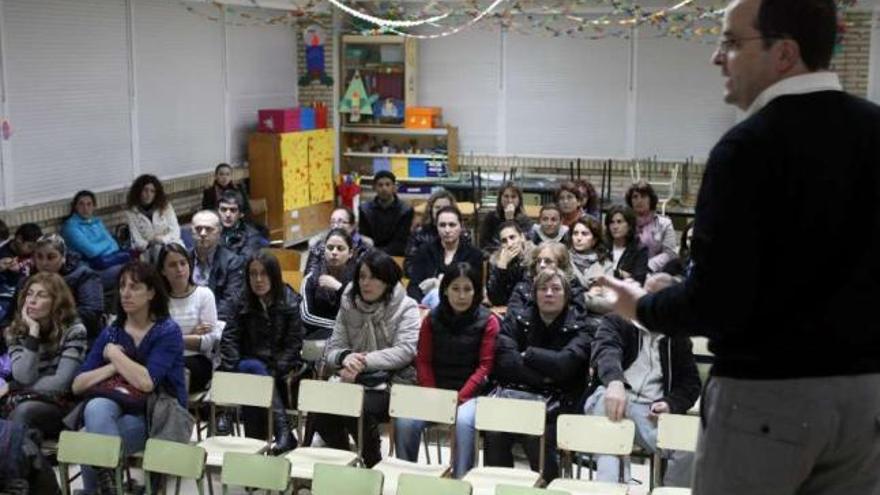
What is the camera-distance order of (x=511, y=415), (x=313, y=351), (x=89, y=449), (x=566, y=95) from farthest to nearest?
1. (x=566, y=95)
2. (x=313, y=351)
3. (x=511, y=415)
4. (x=89, y=449)

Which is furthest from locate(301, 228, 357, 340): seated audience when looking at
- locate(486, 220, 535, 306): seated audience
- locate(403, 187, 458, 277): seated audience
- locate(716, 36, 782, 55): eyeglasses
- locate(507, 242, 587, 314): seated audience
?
locate(716, 36, 782, 55): eyeglasses

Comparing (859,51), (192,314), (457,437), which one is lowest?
(457,437)

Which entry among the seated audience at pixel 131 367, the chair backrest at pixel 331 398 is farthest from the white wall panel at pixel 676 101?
the seated audience at pixel 131 367

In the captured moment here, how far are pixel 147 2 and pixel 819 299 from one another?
387 inches

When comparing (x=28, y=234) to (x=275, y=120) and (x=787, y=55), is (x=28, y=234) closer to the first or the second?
(x=275, y=120)

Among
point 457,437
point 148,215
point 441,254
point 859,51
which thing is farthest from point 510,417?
point 859,51

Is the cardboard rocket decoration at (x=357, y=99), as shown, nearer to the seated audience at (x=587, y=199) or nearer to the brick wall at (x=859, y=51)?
the seated audience at (x=587, y=199)

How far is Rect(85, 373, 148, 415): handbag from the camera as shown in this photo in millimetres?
5297

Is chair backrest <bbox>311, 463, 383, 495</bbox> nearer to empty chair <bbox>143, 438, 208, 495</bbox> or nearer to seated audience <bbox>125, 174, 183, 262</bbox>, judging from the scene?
empty chair <bbox>143, 438, 208, 495</bbox>

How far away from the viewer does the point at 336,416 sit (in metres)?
5.64

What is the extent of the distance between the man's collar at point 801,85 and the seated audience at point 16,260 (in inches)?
252

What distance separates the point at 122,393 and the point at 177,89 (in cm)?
642

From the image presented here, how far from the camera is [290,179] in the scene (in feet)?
40.9

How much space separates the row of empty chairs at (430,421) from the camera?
15.3 ft
